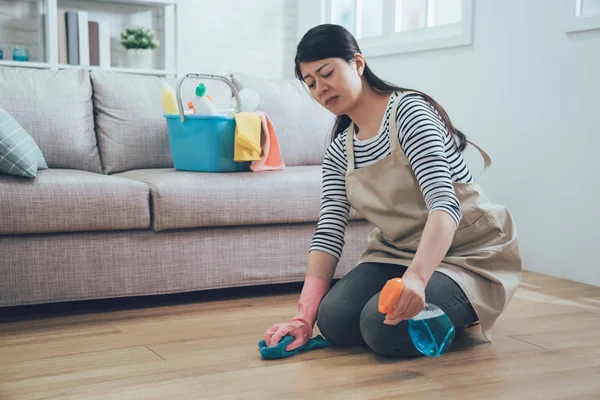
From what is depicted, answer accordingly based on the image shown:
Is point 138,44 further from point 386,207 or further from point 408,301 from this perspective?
point 408,301

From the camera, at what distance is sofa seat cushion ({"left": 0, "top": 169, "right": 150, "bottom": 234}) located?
6.93 feet

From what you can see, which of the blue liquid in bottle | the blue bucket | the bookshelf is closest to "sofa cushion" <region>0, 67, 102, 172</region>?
the blue bucket

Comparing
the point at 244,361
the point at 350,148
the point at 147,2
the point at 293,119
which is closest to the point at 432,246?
the point at 350,148

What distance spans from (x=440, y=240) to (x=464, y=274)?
0.28m

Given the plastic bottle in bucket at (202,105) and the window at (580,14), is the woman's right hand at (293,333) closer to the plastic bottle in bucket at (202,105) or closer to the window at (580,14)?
the plastic bottle in bucket at (202,105)

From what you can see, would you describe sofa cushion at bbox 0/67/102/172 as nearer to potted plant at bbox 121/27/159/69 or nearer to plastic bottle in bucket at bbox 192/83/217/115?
plastic bottle in bucket at bbox 192/83/217/115

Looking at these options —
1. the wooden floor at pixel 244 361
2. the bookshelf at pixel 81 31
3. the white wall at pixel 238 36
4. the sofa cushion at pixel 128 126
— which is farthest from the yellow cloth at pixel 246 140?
the white wall at pixel 238 36

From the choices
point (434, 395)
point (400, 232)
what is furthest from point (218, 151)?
point (434, 395)

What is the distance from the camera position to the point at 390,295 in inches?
56.8

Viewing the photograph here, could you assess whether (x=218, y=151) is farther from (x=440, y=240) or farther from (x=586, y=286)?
(x=586, y=286)

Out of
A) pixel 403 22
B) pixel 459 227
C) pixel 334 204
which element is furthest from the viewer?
pixel 403 22

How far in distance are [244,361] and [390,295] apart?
0.47 m

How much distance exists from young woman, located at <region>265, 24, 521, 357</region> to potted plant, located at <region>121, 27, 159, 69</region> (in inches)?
105

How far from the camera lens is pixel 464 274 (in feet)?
5.94
